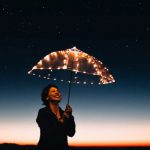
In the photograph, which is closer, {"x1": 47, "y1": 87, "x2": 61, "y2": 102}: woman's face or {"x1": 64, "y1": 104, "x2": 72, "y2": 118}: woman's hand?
{"x1": 64, "y1": 104, "x2": 72, "y2": 118}: woman's hand

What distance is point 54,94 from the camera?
8.10m

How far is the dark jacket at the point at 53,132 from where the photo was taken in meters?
7.85

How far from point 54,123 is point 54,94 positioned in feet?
1.62

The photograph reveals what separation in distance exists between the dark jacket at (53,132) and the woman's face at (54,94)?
0.27 meters

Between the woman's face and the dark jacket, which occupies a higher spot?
the woman's face

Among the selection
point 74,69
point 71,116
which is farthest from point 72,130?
point 74,69

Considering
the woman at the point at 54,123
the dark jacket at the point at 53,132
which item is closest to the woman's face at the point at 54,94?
the woman at the point at 54,123

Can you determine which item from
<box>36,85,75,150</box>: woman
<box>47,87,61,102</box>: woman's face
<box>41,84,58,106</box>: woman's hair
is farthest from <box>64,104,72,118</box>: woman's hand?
<box>41,84,58,106</box>: woman's hair

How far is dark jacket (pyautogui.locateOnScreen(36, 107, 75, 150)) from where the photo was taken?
25.8 feet

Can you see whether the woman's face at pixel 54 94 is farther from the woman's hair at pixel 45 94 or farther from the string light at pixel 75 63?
the string light at pixel 75 63

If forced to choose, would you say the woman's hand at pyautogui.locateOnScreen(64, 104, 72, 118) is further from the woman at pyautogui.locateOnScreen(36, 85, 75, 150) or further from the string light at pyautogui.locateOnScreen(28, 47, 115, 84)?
the string light at pyautogui.locateOnScreen(28, 47, 115, 84)

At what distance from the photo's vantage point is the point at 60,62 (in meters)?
8.27

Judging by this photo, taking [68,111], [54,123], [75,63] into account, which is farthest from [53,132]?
[75,63]

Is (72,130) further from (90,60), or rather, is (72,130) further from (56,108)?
(90,60)
